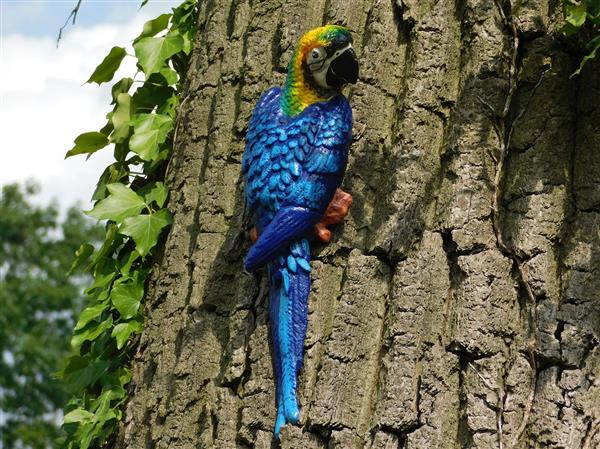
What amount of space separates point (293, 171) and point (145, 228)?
636 mm

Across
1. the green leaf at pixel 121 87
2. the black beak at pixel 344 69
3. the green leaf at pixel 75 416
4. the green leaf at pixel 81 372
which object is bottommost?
the green leaf at pixel 75 416

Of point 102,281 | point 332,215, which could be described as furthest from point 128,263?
point 332,215

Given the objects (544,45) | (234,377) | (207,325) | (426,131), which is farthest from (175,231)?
(544,45)

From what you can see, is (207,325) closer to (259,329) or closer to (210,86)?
(259,329)

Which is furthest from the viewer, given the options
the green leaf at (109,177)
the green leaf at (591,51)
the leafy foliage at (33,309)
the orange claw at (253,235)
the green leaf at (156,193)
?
the leafy foliage at (33,309)

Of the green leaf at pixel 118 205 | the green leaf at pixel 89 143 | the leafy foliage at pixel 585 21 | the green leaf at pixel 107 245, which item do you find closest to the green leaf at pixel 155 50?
the green leaf at pixel 89 143

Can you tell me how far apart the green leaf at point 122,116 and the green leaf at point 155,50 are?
13cm

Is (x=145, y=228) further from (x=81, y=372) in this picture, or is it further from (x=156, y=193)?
(x=81, y=372)

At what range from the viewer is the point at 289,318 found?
253 cm

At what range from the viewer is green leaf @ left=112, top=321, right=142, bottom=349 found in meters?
3.01

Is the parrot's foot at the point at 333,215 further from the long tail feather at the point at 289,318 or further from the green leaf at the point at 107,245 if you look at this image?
the green leaf at the point at 107,245

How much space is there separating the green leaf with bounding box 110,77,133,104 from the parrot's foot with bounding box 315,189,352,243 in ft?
3.69

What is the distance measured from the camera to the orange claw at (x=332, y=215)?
261 centimetres

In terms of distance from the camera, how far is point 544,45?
264 centimetres
